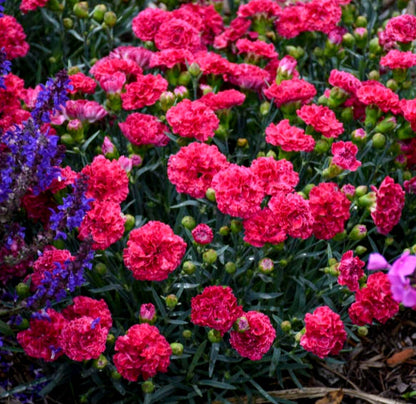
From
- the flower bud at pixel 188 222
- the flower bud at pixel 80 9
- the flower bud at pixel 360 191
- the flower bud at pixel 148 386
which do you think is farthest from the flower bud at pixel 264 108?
the flower bud at pixel 148 386

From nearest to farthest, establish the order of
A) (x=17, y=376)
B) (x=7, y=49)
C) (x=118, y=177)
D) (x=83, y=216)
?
(x=83, y=216) < (x=118, y=177) < (x=17, y=376) < (x=7, y=49)

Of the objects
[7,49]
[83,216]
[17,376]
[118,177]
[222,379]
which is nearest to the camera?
[83,216]

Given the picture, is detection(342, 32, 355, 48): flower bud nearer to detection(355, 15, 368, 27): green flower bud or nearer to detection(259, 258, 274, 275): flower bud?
detection(355, 15, 368, 27): green flower bud

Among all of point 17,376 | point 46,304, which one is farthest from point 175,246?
point 17,376

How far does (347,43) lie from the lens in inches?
114

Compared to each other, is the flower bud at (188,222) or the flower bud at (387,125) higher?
the flower bud at (387,125)

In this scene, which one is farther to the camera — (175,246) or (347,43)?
(347,43)

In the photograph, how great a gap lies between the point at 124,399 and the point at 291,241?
2.73 feet

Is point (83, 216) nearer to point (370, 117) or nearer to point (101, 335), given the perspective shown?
point (101, 335)

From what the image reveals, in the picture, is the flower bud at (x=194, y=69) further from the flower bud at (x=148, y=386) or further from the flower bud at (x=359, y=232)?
the flower bud at (x=148, y=386)

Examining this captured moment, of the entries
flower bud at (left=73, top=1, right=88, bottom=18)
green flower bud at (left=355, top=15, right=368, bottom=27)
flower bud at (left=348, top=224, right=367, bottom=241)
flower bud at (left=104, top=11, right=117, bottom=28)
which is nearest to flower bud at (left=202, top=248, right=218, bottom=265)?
flower bud at (left=348, top=224, right=367, bottom=241)

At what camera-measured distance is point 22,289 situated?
208cm

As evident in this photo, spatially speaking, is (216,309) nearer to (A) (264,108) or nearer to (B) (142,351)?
(B) (142,351)

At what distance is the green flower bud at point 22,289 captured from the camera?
6.80ft
